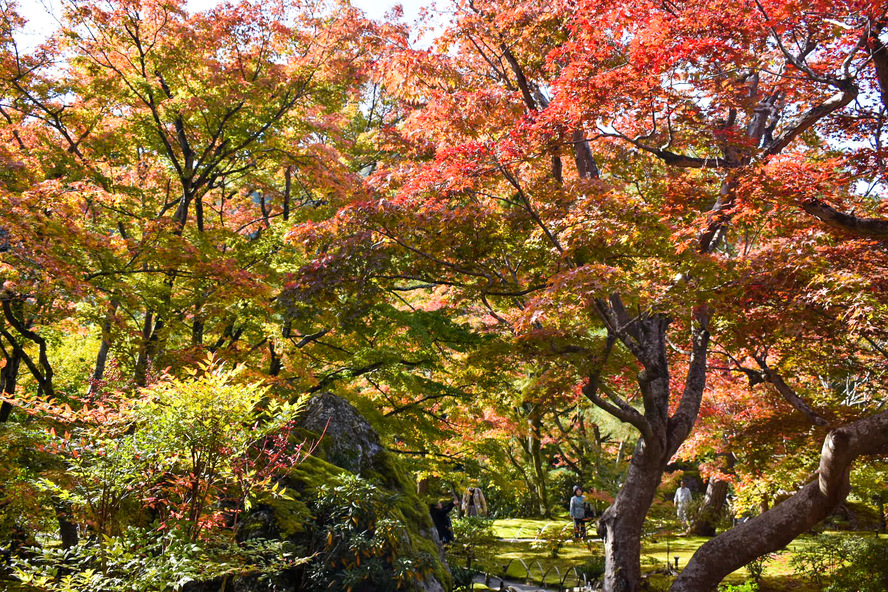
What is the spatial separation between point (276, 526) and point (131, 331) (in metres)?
3.87

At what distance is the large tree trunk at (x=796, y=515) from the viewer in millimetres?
5539

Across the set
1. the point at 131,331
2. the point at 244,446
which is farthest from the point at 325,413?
the point at 131,331

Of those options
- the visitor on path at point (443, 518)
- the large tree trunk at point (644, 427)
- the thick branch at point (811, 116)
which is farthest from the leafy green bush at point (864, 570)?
the visitor on path at point (443, 518)

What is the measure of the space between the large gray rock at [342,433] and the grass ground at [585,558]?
2.62m

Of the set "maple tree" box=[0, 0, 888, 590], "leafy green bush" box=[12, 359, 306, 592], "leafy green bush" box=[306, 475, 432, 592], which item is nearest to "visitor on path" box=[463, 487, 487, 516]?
"maple tree" box=[0, 0, 888, 590]

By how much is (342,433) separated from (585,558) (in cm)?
759

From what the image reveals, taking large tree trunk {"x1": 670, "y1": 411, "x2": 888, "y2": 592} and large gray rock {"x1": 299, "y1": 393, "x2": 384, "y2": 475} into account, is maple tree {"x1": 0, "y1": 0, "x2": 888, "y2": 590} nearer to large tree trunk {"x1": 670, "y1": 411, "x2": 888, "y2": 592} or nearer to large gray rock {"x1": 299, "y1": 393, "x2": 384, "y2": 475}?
large tree trunk {"x1": 670, "y1": 411, "x2": 888, "y2": 592}

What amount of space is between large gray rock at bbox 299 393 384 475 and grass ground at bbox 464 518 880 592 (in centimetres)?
262

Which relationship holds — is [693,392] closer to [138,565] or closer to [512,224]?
[512,224]

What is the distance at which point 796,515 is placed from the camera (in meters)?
6.14

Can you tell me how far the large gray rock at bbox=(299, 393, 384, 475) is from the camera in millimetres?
5652

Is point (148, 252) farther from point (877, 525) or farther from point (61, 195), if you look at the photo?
point (877, 525)

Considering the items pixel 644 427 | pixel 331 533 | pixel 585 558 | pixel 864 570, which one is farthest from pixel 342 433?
pixel 585 558

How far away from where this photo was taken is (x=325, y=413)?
579 centimetres
